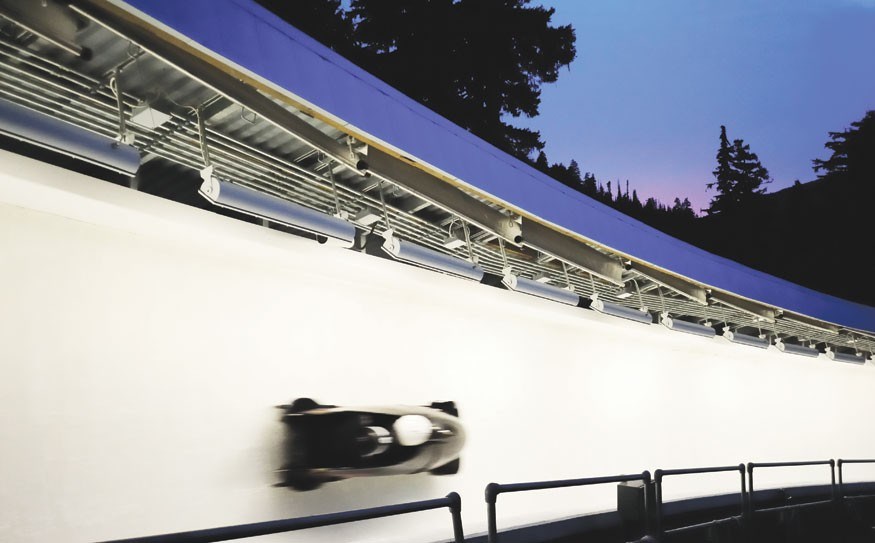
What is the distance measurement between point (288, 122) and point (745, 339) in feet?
22.8

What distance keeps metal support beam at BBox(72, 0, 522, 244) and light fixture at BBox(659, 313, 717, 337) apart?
9.85 feet

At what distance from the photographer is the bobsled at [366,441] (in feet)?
12.9

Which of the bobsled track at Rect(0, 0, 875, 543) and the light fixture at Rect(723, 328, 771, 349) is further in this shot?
the light fixture at Rect(723, 328, 771, 349)

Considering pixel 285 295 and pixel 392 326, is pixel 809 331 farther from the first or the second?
pixel 285 295

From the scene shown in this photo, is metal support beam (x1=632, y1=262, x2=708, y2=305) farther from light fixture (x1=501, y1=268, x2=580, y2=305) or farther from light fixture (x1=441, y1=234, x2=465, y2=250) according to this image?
light fixture (x1=441, y1=234, x2=465, y2=250)

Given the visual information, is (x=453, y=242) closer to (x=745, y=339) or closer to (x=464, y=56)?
(x=745, y=339)

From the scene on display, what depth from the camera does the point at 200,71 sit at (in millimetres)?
2699

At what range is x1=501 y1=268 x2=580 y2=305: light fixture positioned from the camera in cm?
488

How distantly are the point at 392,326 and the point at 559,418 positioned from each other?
224 cm

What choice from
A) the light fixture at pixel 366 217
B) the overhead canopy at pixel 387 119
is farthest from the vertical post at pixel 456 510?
the light fixture at pixel 366 217

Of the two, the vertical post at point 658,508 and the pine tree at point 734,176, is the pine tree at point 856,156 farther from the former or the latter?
the vertical post at point 658,508

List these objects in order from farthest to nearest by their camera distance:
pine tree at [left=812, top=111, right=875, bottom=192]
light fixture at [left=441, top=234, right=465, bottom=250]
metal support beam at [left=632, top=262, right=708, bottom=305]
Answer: pine tree at [left=812, top=111, right=875, bottom=192] → metal support beam at [left=632, top=262, right=708, bottom=305] → light fixture at [left=441, top=234, right=465, bottom=250]

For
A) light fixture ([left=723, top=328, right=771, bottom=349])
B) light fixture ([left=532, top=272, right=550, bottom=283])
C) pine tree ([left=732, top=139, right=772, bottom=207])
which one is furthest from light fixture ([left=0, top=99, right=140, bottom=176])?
pine tree ([left=732, top=139, right=772, bottom=207])

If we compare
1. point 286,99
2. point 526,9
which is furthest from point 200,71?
point 526,9
